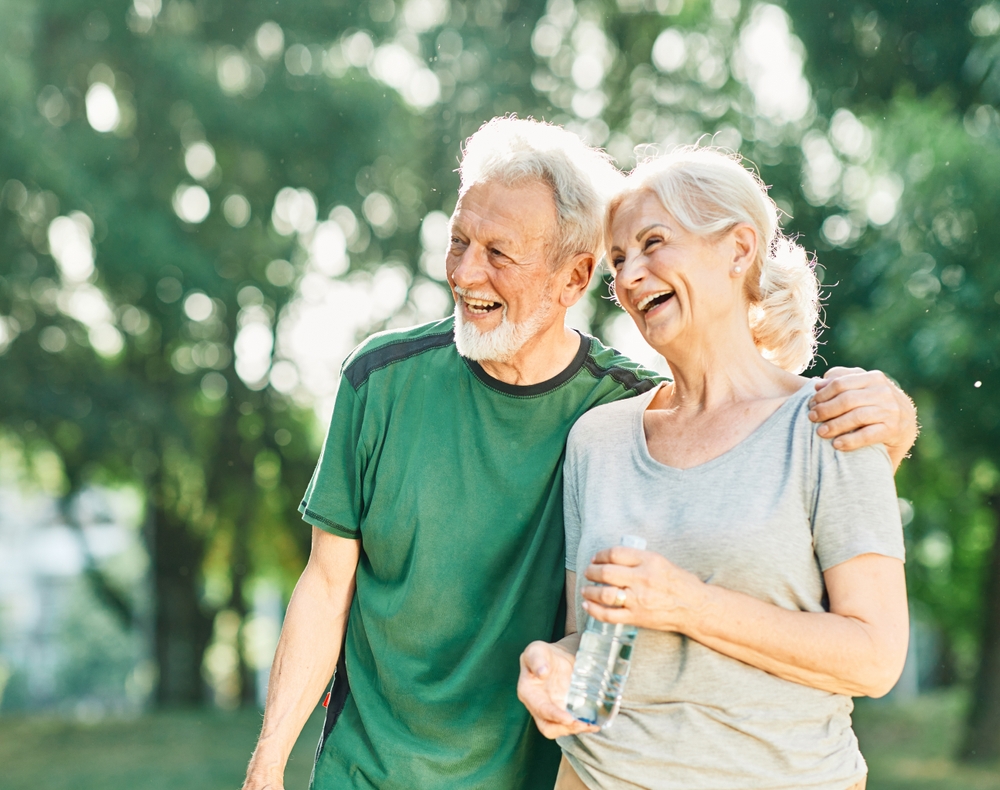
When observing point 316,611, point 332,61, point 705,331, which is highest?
point 332,61

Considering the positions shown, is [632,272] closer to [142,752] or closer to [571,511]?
[571,511]

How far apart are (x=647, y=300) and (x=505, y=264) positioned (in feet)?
1.64

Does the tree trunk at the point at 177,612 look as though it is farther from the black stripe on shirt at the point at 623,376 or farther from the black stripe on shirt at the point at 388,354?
the black stripe on shirt at the point at 623,376

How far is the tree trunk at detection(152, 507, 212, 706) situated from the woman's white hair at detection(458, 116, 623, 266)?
13.9 metres

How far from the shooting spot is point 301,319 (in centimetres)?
1381

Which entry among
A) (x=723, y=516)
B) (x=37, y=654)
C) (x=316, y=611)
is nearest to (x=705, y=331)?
(x=723, y=516)

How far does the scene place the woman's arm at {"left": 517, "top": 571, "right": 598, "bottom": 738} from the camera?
75.2 inches

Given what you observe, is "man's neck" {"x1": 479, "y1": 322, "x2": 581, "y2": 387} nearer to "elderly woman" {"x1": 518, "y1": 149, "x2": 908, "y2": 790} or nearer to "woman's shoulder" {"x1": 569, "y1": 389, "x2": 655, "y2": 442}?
"woman's shoulder" {"x1": 569, "y1": 389, "x2": 655, "y2": 442}

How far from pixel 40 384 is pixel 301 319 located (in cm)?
325

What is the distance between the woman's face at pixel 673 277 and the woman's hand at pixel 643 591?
523 millimetres

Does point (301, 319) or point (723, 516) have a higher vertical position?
point (301, 319)

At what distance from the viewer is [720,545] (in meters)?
→ 1.94

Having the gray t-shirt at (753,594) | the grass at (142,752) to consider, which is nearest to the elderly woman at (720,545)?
the gray t-shirt at (753,594)

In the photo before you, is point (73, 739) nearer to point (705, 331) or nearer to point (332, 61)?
point (332, 61)
